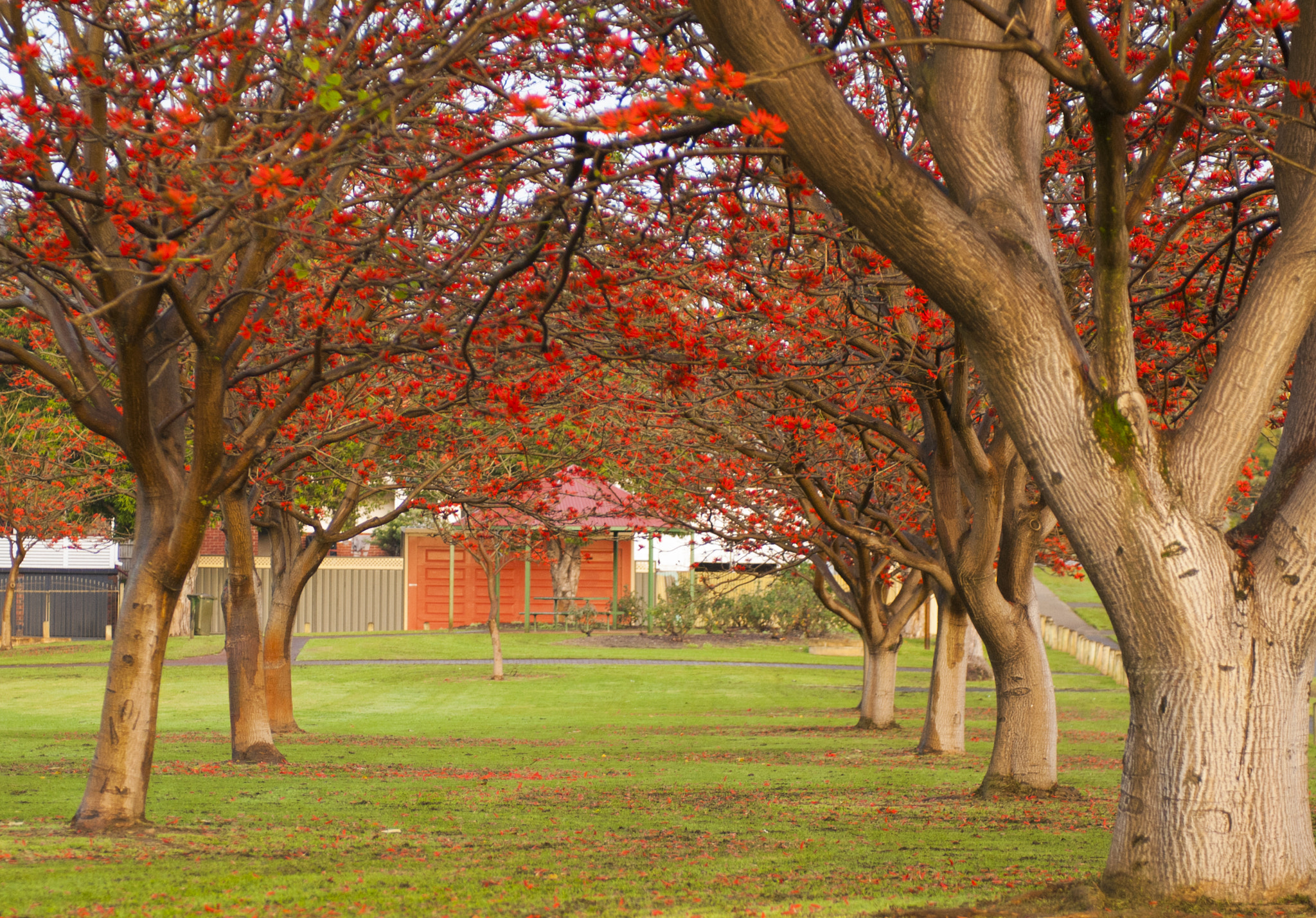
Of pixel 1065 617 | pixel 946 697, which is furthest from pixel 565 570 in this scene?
pixel 946 697

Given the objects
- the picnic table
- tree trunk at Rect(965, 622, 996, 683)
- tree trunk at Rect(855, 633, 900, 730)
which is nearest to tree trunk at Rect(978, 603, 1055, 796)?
tree trunk at Rect(855, 633, 900, 730)

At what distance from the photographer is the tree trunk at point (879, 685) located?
17.9m

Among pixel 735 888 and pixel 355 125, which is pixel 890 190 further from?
pixel 735 888

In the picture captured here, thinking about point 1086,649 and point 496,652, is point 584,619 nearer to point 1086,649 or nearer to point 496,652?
point 496,652

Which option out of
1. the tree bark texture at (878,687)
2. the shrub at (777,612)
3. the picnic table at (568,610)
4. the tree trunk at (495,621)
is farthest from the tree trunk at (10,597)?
the tree bark texture at (878,687)

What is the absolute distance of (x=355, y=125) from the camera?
5.12 meters

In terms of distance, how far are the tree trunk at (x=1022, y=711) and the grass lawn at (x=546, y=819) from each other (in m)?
0.35

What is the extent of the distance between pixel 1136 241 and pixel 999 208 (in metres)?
3.24

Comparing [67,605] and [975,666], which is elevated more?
[67,605]

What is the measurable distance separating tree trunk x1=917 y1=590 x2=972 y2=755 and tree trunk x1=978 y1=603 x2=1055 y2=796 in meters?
2.93

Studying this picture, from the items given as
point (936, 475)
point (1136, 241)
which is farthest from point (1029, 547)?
point (1136, 241)

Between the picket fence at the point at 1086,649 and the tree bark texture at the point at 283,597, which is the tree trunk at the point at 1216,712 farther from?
the picket fence at the point at 1086,649

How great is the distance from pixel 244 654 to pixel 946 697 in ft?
27.3

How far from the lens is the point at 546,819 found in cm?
916
